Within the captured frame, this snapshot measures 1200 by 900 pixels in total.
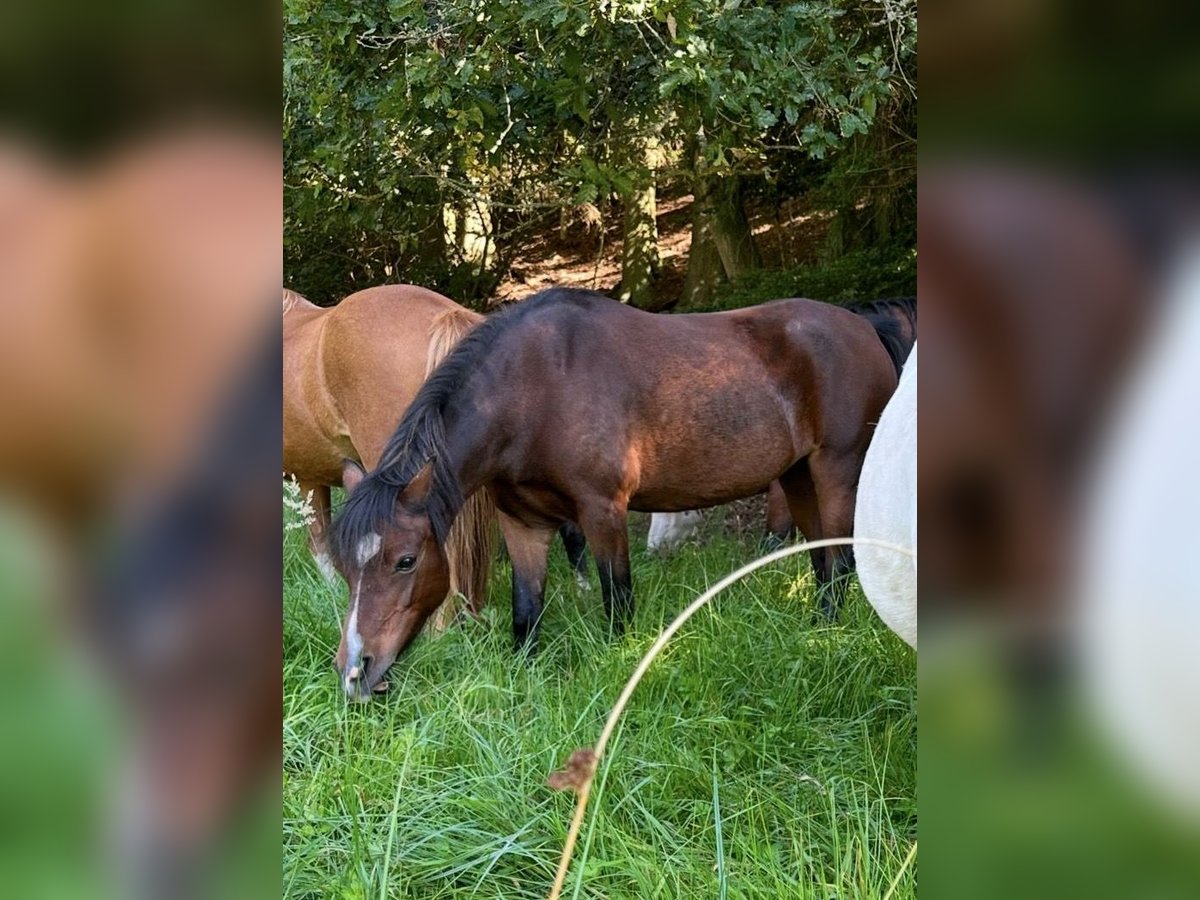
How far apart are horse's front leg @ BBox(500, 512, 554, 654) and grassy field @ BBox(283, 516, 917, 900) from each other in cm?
23

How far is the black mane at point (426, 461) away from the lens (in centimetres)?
283

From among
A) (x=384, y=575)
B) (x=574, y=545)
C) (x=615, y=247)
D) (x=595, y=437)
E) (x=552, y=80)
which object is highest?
(x=552, y=80)

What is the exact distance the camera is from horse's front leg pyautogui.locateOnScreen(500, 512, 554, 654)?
355cm

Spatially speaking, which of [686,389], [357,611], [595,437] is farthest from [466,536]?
[686,389]

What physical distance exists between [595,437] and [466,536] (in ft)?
2.26

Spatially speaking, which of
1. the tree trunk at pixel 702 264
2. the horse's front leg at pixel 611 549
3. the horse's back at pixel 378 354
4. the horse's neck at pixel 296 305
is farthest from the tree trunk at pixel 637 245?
the horse's front leg at pixel 611 549

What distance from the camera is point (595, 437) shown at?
3535mm
